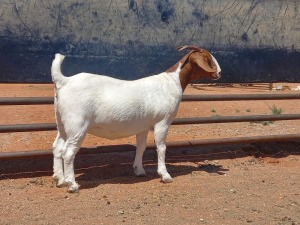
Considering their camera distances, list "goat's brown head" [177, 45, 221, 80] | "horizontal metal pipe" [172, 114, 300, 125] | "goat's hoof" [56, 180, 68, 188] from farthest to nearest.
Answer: "horizontal metal pipe" [172, 114, 300, 125] → "goat's brown head" [177, 45, 221, 80] → "goat's hoof" [56, 180, 68, 188]

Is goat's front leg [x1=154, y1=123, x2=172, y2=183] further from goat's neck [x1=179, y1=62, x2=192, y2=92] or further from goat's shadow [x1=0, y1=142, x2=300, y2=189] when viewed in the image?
goat's neck [x1=179, y1=62, x2=192, y2=92]

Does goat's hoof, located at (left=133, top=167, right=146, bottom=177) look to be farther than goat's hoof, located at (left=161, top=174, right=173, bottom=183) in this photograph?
Yes

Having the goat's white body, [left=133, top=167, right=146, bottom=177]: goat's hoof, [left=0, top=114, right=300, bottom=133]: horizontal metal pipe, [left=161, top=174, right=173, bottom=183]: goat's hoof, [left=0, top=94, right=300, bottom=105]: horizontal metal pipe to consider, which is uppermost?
the goat's white body

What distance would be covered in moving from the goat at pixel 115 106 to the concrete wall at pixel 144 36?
3.35 feet

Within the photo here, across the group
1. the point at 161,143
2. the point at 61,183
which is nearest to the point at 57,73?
the point at 61,183

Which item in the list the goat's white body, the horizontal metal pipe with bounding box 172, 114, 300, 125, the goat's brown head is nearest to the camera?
the goat's white body

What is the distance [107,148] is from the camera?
7254 millimetres

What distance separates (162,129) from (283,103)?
9.56 meters

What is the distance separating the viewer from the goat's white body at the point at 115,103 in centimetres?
598

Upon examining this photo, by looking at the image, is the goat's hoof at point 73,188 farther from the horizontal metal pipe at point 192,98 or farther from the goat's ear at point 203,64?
the goat's ear at point 203,64

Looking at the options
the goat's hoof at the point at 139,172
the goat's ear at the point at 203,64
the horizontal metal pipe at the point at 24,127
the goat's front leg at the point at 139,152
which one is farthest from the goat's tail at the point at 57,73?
the goat's ear at the point at 203,64

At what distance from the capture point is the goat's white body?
5.98 meters

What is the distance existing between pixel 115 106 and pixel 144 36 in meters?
1.83

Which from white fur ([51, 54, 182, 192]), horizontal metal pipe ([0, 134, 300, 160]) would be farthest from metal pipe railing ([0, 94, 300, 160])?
white fur ([51, 54, 182, 192])
